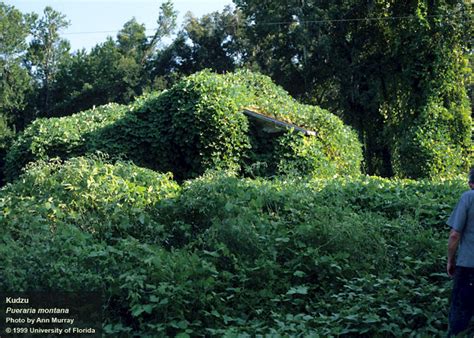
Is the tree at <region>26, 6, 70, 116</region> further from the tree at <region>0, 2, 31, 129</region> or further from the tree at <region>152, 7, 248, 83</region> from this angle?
the tree at <region>152, 7, 248, 83</region>

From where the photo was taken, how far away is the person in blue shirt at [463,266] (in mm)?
4793

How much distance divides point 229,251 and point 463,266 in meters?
2.52

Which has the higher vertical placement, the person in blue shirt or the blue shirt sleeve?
the blue shirt sleeve

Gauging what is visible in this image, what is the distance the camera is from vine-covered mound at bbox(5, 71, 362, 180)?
510 inches

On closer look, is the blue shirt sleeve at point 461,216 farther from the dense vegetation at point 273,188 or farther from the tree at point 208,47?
the tree at point 208,47

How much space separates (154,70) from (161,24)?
3.99 metres

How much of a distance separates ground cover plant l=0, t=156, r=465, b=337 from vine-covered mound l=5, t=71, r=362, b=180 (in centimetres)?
381

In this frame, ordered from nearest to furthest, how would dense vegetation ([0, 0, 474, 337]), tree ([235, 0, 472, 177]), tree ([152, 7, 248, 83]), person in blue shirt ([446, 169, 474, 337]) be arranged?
person in blue shirt ([446, 169, 474, 337]) < dense vegetation ([0, 0, 474, 337]) < tree ([235, 0, 472, 177]) < tree ([152, 7, 248, 83])

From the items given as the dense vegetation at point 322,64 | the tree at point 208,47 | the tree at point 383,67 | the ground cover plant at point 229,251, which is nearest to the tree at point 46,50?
the dense vegetation at point 322,64

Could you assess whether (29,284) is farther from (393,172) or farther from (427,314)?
(393,172)

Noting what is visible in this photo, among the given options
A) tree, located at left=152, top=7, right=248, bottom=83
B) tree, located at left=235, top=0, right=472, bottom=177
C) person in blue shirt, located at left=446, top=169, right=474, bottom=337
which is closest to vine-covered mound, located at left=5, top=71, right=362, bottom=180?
tree, located at left=235, top=0, right=472, bottom=177

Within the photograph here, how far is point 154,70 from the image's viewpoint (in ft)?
123

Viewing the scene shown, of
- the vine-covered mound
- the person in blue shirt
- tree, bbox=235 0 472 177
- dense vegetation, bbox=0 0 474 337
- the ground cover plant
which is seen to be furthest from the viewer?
tree, bbox=235 0 472 177

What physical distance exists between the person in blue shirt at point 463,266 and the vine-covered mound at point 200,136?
7389 millimetres
